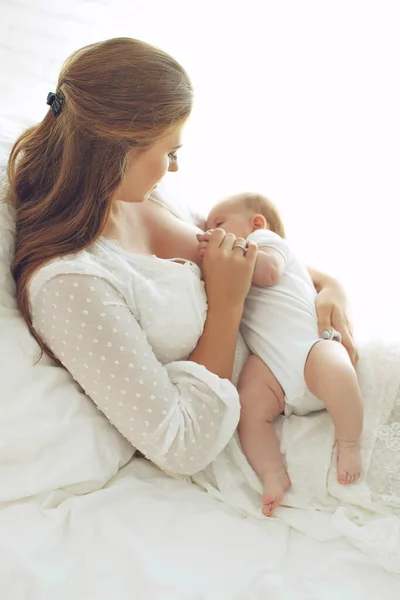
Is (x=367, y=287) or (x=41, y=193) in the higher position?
(x=41, y=193)

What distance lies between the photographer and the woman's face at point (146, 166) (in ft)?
4.40

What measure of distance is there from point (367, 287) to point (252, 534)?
2.43 feet

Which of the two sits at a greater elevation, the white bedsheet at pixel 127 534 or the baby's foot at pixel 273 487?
the baby's foot at pixel 273 487

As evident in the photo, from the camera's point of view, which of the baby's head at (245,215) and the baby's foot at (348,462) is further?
the baby's head at (245,215)

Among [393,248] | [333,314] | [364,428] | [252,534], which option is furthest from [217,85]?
[252,534]

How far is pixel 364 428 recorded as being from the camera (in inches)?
54.2

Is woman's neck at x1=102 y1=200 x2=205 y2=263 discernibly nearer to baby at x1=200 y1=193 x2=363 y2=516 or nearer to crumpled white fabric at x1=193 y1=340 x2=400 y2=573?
baby at x1=200 y1=193 x2=363 y2=516

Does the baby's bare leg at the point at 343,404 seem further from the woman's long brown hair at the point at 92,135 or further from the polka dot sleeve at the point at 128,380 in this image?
the woman's long brown hair at the point at 92,135

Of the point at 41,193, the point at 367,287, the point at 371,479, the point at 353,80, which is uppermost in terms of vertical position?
the point at 353,80

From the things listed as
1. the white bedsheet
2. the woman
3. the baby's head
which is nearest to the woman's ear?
the baby's head

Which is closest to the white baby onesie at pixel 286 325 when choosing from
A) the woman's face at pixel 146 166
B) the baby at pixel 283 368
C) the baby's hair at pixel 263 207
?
the baby at pixel 283 368

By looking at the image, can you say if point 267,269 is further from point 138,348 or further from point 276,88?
point 276,88

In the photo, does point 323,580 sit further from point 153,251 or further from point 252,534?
point 153,251

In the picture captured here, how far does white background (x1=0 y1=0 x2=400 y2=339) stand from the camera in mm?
2390
